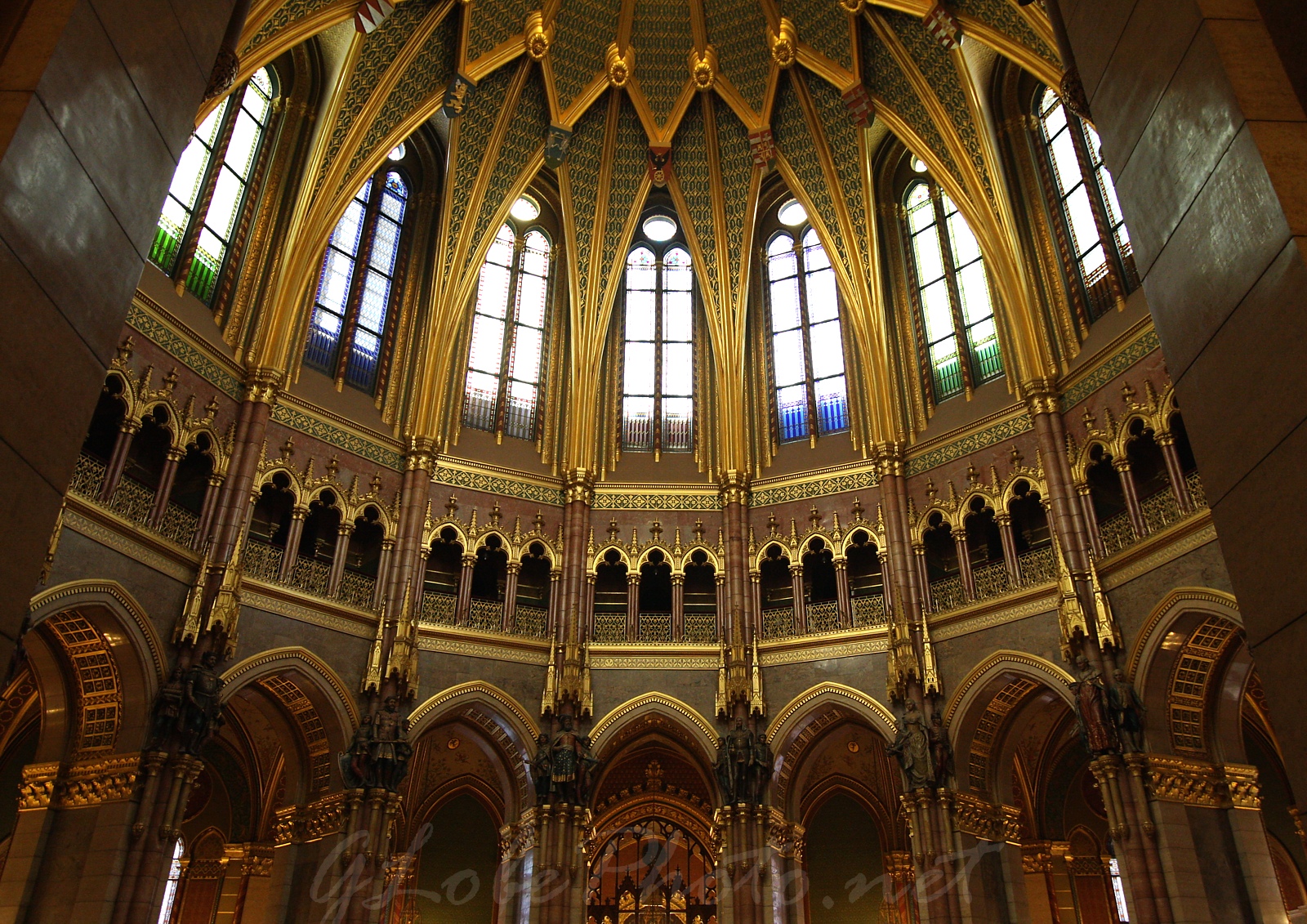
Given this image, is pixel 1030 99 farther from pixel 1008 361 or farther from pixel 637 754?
pixel 637 754

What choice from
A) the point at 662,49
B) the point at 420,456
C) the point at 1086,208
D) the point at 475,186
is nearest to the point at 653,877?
the point at 420,456

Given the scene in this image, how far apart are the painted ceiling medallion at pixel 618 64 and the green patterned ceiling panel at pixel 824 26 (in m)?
3.78

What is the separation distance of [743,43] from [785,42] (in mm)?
1319

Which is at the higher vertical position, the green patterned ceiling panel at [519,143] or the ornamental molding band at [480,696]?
the green patterned ceiling panel at [519,143]

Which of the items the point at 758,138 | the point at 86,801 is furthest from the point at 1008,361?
the point at 86,801

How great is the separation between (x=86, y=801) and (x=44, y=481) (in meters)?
12.3

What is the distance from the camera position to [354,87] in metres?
22.0

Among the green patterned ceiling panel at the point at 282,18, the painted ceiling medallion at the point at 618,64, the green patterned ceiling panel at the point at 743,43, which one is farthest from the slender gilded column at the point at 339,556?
the green patterned ceiling panel at the point at 743,43

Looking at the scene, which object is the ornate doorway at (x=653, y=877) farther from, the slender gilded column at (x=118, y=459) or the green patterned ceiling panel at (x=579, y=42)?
the green patterned ceiling panel at (x=579, y=42)

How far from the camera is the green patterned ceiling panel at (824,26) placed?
23.2m

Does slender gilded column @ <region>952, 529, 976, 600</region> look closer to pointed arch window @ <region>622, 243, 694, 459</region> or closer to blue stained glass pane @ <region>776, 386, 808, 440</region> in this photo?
blue stained glass pane @ <region>776, 386, 808, 440</region>

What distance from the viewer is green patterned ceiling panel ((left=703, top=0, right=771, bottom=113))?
24.3 m

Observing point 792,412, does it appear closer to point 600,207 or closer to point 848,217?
point 848,217

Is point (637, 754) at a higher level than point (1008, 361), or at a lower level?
lower
